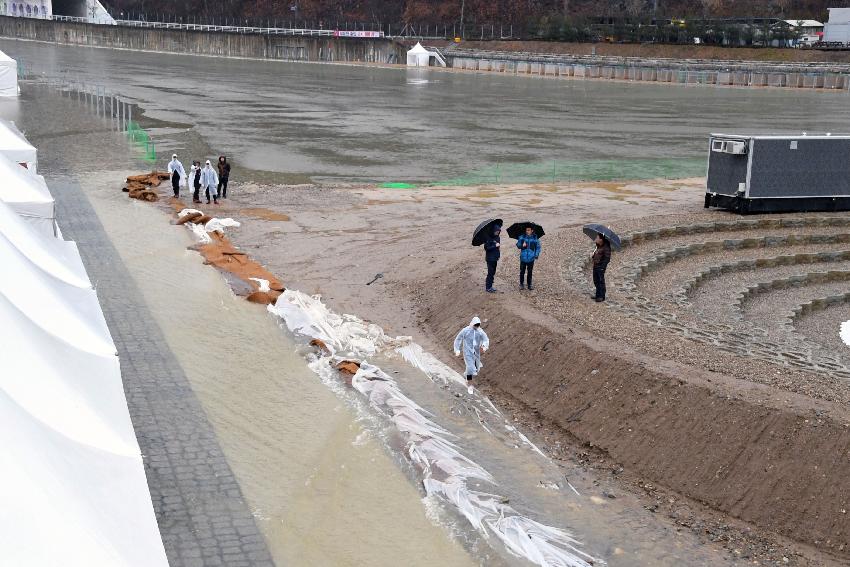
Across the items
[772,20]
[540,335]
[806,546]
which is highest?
[772,20]

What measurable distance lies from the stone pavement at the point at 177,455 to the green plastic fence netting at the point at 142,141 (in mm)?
17912

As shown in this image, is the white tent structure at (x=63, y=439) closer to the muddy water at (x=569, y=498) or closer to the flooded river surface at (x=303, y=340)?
the flooded river surface at (x=303, y=340)

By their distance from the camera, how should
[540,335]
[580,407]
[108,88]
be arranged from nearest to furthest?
[580,407] → [540,335] → [108,88]

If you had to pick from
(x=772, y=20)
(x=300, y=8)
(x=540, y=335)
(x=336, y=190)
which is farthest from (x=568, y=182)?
(x=300, y=8)

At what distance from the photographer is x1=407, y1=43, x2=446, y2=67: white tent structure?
381 ft

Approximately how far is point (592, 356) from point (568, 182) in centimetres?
2098

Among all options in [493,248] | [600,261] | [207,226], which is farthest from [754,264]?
[207,226]

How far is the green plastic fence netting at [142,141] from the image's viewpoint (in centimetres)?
3612

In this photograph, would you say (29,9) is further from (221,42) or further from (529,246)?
(529,246)

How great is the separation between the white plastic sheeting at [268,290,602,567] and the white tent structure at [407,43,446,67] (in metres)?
100

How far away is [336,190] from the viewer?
1240 inches

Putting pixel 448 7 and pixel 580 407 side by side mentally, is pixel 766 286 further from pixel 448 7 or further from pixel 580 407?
pixel 448 7

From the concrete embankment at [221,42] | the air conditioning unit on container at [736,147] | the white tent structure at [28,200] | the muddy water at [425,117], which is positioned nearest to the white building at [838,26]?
the muddy water at [425,117]

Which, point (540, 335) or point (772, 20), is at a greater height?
point (772, 20)
